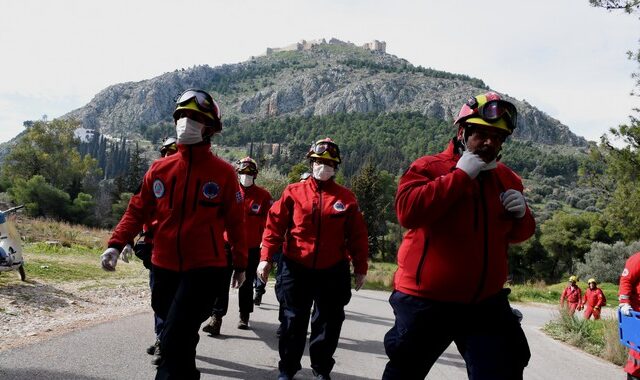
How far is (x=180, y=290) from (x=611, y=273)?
137ft

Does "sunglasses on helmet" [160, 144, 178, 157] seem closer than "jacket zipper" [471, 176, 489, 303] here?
No

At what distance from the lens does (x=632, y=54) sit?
16.0m

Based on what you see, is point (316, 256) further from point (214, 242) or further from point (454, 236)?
point (454, 236)

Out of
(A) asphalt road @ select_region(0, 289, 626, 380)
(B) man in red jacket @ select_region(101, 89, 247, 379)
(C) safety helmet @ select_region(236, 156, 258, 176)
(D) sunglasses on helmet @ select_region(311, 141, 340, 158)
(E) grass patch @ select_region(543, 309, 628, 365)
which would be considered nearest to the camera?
(B) man in red jacket @ select_region(101, 89, 247, 379)

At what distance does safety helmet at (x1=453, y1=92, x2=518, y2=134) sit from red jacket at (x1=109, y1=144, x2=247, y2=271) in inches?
76.2

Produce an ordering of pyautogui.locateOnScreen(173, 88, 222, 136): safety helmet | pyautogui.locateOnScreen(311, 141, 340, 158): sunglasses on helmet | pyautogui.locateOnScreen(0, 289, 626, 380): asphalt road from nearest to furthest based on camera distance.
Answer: pyautogui.locateOnScreen(173, 88, 222, 136): safety helmet < pyautogui.locateOnScreen(0, 289, 626, 380): asphalt road < pyautogui.locateOnScreen(311, 141, 340, 158): sunglasses on helmet

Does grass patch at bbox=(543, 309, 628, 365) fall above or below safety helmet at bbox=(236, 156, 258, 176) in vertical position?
below

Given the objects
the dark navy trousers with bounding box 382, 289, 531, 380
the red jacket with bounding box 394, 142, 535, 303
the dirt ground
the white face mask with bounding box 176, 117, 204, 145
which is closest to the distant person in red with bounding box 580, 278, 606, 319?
the dirt ground

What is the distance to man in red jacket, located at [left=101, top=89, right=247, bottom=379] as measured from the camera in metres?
3.80

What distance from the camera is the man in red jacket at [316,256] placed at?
5.41 m

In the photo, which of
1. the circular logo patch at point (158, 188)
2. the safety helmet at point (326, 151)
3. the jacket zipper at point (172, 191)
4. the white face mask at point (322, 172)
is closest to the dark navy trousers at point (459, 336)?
the jacket zipper at point (172, 191)

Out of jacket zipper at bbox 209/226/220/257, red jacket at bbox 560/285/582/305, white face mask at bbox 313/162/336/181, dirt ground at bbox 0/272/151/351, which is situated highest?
white face mask at bbox 313/162/336/181

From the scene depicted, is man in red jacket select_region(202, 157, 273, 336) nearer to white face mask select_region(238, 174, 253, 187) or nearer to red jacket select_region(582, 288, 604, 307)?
white face mask select_region(238, 174, 253, 187)

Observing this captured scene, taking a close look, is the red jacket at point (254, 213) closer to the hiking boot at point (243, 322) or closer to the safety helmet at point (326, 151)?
the hiking boot at point (243, 322)
